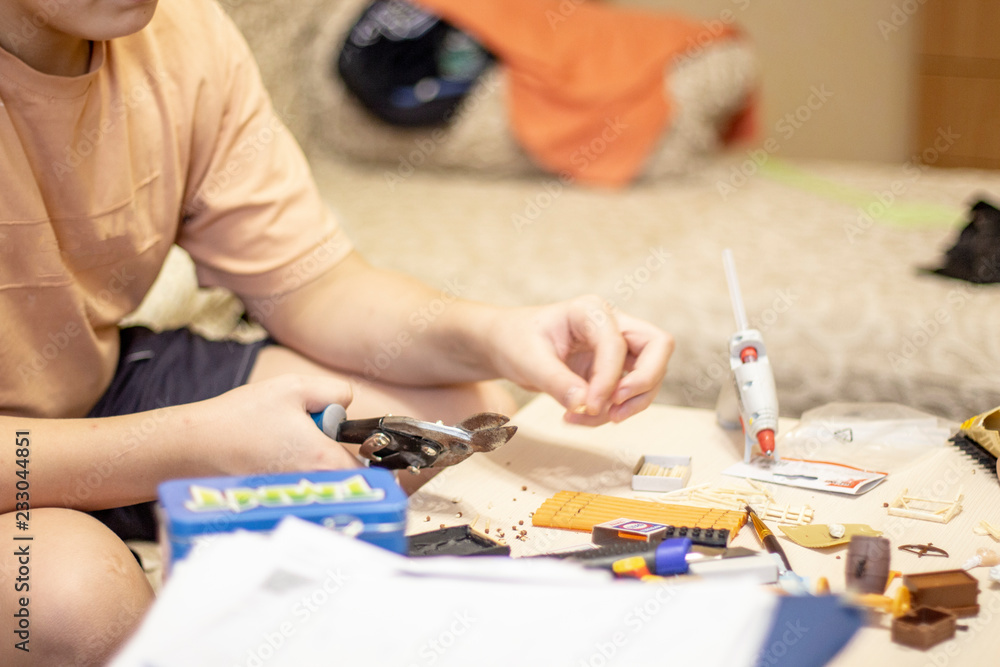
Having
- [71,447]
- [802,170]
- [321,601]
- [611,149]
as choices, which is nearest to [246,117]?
[71,447]

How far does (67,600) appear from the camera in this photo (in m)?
0.61

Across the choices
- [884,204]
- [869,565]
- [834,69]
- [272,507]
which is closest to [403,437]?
[272,507]

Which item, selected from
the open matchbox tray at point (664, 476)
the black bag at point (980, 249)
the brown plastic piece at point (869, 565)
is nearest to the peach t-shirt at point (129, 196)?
the open matchbox tray at point (664, 476)

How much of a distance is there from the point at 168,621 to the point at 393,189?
1776 mm

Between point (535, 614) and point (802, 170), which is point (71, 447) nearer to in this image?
point (535, 614)

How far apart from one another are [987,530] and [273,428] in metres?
0.51

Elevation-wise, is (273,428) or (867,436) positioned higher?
(273,428)

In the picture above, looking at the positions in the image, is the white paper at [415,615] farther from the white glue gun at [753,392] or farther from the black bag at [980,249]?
the black bag at [980,249]

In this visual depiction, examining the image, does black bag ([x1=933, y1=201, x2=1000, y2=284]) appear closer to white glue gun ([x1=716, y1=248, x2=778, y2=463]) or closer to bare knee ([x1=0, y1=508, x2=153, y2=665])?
white glue gun ([x1=716, y1=248, x2=778, y2=463])

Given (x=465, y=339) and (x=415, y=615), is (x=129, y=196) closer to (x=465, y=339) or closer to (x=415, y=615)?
(x=465, y=339)

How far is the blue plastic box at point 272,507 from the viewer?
45cm

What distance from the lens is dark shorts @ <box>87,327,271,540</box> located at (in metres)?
0.98

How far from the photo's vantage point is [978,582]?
22.9 inches

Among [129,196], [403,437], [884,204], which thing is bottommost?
[884,204]
